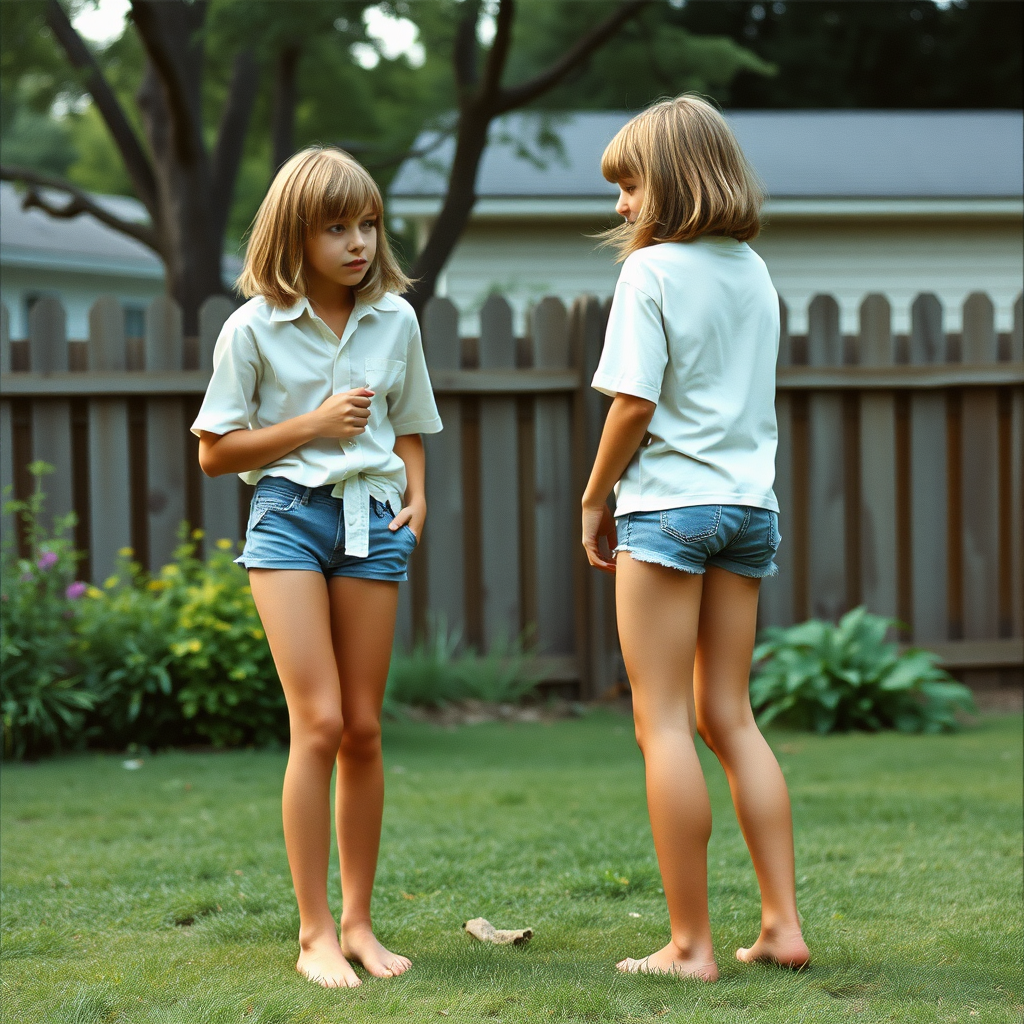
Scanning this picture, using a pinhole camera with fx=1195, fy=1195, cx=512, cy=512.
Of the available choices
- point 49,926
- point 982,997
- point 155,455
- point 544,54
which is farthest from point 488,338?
point 544,54

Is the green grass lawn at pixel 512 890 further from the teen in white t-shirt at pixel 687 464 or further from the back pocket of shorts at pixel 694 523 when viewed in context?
the back pocket of shorts at pixel 694 523

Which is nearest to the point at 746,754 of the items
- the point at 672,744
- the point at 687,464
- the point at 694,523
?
the point at 672,744

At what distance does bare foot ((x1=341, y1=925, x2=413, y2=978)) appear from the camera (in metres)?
2.43

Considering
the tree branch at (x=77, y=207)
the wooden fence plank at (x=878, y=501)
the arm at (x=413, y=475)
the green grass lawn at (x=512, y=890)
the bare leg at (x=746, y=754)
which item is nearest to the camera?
the green grass lawn at (x=512, y=890)

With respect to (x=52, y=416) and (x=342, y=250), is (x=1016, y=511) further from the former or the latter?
(x=52, y=416)

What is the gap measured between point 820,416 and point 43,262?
13.5 metres

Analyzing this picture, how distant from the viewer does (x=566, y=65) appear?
25.7 ft

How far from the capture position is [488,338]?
5.70 meters

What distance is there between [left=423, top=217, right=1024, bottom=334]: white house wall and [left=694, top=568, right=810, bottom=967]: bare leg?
857 cm

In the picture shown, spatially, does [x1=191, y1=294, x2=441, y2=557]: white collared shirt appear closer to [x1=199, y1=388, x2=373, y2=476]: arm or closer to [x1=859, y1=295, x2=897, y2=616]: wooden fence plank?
[x1=199, y1=388, x2=373, y2=476]: arm

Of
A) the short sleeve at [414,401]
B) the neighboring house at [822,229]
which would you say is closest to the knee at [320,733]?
the short sleeve at [414,401]

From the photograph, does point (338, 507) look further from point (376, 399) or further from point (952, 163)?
point (952, 163)

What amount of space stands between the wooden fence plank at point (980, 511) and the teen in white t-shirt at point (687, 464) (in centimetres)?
388

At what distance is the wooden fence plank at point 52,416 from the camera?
18.0ft
